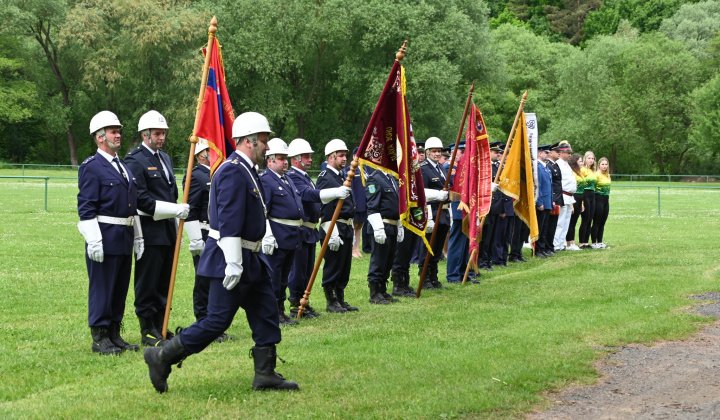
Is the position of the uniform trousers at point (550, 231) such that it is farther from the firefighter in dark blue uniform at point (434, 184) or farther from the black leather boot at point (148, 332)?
the black leather boot at point (148, 332)

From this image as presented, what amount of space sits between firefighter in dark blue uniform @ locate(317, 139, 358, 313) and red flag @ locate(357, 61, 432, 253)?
42 centimetres

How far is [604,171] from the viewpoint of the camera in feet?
62.1

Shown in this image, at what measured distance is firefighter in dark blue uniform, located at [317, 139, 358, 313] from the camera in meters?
10.6

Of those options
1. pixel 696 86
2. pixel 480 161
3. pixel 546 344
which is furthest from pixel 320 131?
pixel 546 344

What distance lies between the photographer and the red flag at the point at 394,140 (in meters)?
10.5

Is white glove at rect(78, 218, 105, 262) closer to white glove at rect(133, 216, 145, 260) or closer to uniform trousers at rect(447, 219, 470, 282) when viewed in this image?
white glove at rect(133, 216, 145, 260)

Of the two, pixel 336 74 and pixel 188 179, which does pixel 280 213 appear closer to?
pixel 188 179

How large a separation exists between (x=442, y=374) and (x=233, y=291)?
2.07 m

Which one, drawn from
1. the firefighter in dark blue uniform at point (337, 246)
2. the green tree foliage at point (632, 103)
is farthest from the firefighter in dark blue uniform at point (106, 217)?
A: the green tree foliage at point (632, 103)

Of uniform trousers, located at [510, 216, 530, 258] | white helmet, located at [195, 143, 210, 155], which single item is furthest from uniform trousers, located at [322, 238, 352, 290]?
uniform trousers, located at [510, 216, 530, 258]

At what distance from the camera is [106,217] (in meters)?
7.92

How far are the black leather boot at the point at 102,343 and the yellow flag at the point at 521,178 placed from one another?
8591 millimetres

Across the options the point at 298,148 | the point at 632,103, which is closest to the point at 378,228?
the point at 298,148

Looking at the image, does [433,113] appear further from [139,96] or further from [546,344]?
[546,344]
